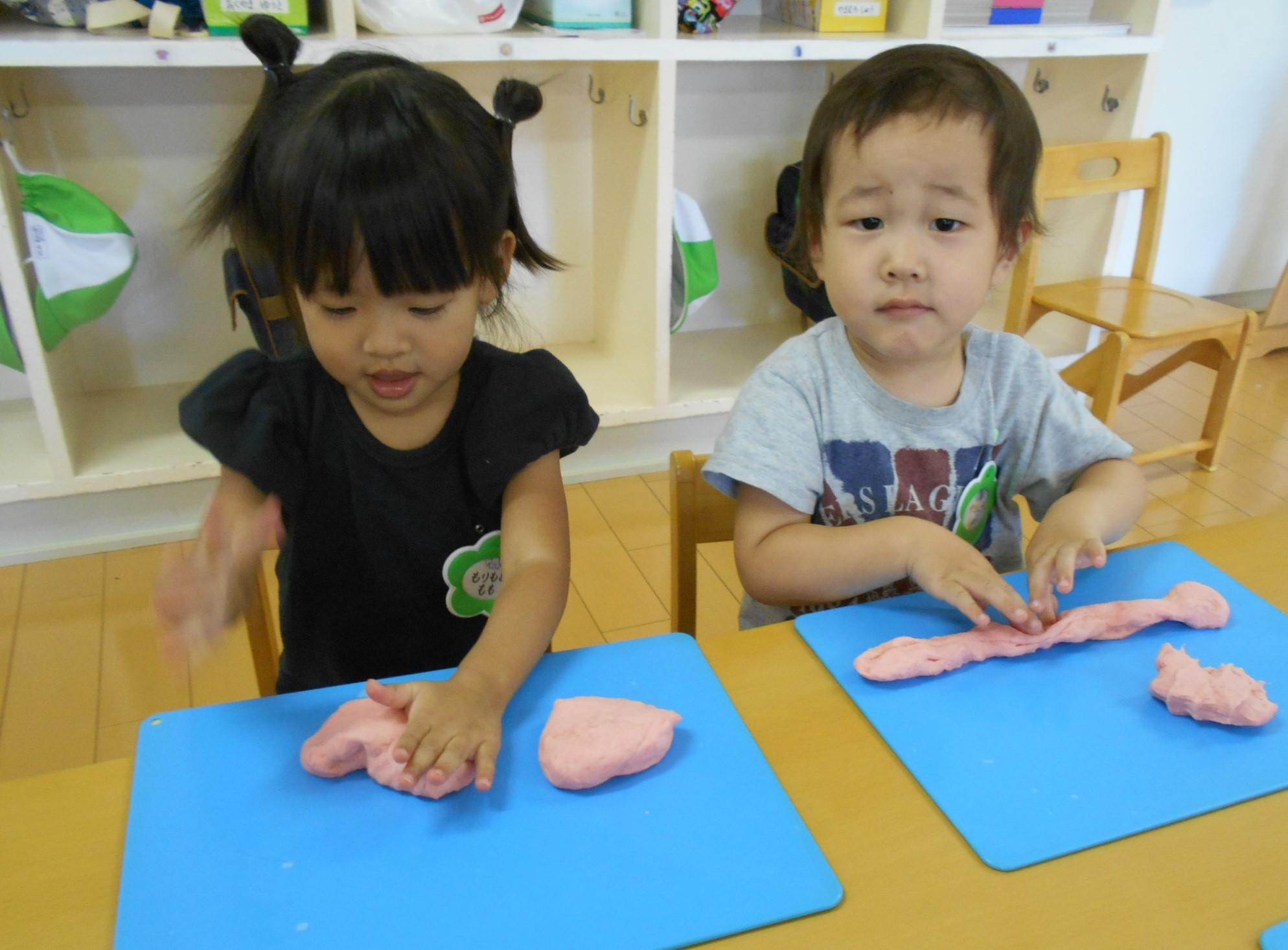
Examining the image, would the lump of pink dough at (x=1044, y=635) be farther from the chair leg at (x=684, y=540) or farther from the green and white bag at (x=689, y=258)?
the green and white bag at (x=689, y=258)

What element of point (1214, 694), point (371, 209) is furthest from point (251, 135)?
point (1214, 694)

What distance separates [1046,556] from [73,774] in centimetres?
67

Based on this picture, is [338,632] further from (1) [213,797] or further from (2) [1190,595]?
(2) [1190,595]

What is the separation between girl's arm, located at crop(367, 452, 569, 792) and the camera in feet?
1.80

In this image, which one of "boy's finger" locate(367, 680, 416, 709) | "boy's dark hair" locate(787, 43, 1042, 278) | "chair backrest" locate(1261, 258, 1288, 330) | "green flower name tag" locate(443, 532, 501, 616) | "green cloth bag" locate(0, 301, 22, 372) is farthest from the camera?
"chair backrest" locate(1261, 258, 1288, 330)

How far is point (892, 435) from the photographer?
876mm

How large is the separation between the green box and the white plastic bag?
0.09 metres

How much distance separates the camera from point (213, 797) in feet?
1.76

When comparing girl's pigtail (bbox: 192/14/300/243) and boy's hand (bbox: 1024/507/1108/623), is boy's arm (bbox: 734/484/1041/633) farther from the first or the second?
girl's pigtail (bbox: 192/14/300/243)

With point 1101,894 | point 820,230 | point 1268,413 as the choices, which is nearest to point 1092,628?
point 1101,894

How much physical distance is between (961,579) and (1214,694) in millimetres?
172

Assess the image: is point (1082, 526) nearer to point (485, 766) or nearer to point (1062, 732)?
point (1062, 732)

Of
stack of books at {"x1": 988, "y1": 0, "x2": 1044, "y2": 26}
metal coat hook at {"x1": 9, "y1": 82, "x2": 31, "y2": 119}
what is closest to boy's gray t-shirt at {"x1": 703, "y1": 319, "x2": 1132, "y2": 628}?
stack of books at {"x1": 988, "y1": 0, "x2": 1044, "y2": 26}

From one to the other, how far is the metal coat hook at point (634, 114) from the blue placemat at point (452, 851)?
4.75 feet
